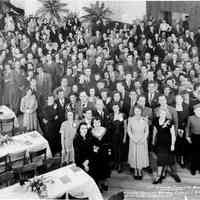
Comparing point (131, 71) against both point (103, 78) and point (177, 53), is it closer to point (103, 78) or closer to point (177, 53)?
point (103, 78)

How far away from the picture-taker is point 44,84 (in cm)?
755

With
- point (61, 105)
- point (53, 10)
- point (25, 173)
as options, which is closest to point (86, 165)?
point (25, 173)

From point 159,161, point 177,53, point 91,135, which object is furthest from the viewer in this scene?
point 177,53

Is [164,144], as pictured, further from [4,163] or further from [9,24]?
[9,24]

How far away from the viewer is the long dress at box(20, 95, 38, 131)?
6.70 meters

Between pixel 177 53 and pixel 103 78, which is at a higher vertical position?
pixel 177 53

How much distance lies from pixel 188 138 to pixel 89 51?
3.89 metres

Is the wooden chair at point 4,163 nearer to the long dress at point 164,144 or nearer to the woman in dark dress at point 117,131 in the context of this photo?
the woman in dark dress at point 117,131

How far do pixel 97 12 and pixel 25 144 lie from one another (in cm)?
575

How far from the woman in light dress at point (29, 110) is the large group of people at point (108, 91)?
0.02 m

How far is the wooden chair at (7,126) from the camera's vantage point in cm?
668

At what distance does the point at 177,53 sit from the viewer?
8484 millimetres

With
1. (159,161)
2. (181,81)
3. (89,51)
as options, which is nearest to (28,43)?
(89,51)

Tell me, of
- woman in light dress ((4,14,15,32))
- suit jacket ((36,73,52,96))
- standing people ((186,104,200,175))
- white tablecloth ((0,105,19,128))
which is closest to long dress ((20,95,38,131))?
white tablecloth ((0,105,19,128))
